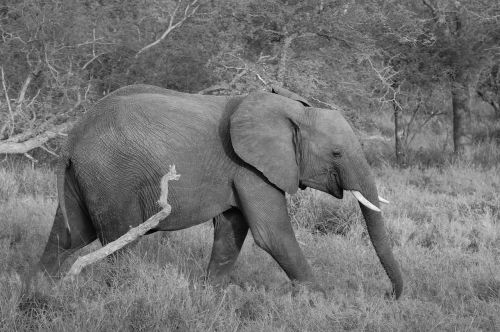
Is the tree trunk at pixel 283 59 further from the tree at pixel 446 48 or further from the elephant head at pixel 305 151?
the elephant head at pixel 305 151

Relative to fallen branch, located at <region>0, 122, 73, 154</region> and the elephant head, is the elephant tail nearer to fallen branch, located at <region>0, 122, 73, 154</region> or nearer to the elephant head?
the elephant head

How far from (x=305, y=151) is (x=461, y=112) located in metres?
8.56

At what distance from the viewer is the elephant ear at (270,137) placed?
5.25m

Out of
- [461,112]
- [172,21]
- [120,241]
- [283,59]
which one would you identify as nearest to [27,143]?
[172,21]

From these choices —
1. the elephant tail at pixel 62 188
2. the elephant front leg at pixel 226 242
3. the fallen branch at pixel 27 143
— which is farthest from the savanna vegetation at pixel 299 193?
the elephant tail at pixel 62 188

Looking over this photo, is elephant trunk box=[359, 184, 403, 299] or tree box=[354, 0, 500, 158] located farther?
tree box=[354, 0, 500, 158]

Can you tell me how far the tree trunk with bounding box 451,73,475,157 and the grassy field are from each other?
12.6ft

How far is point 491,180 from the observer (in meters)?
10.6

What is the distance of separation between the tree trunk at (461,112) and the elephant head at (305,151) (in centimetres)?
776

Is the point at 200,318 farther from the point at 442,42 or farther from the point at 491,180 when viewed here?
the point at 442,42

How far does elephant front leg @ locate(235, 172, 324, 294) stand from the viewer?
17.3 feet

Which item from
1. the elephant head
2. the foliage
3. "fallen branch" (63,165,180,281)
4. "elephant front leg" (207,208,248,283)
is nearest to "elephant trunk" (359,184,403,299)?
the elephant head

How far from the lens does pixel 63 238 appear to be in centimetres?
537

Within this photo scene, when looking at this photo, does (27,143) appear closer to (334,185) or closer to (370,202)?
(334,185)
